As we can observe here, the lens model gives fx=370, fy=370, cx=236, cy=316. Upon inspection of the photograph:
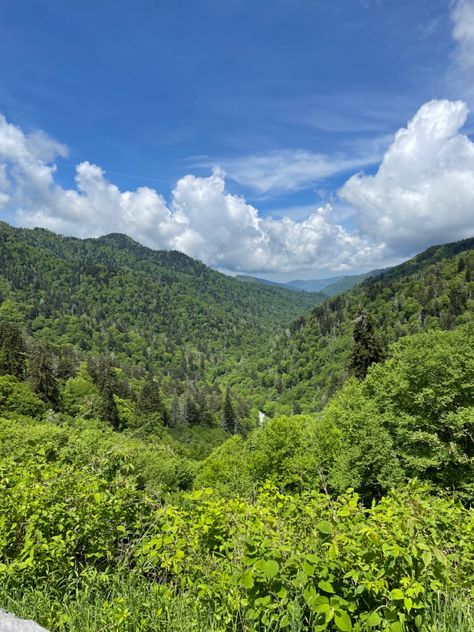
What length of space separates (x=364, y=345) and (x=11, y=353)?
6088cm

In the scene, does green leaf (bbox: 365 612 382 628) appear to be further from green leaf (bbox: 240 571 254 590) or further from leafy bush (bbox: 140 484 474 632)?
green leaf (bbox: 240 571 254 590)

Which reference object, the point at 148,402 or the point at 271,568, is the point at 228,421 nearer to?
the point at 148,402

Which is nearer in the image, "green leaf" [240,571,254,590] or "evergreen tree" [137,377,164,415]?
"green leaf" [240,571,254,590]

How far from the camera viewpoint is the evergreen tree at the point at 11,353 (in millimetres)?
65688

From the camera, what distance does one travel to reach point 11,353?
67.1 metres

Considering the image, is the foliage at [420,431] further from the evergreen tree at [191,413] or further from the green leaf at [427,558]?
the evergreen tree at [191,413]

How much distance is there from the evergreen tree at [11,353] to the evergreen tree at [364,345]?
57314mm

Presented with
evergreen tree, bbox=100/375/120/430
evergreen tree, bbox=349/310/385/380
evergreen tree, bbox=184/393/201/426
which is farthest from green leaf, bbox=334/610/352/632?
evergreen tree, bbox=184/393/201/426

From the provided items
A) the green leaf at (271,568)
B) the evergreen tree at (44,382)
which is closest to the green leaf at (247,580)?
the green leaf at (271,568)

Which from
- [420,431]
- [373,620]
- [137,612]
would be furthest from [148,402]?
[373,620]

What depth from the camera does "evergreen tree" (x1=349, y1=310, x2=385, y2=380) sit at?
139 ft

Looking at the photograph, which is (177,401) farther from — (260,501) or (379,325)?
(260,501)

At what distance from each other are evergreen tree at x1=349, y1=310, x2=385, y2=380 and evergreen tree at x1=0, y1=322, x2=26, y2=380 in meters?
57.3

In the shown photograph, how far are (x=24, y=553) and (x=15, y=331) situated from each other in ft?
257
